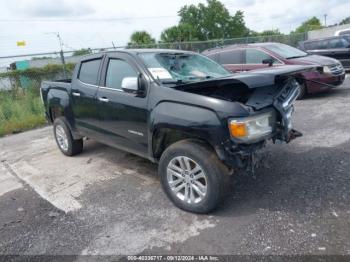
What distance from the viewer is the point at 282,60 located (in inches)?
342

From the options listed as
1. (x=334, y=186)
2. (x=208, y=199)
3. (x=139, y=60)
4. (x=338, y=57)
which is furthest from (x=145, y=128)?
(x=338, y=57)

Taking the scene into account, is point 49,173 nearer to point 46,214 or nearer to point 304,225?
point 46,214

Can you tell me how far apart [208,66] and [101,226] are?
2733 millimetres

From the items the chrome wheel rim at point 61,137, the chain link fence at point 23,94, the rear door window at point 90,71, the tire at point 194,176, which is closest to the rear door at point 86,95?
the rear door window at point 90,71

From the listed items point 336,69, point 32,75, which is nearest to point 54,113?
point 32,75

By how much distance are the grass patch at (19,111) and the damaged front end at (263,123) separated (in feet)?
23.6

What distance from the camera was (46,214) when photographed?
12.8 feet

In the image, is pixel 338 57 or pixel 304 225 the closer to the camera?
pixel 304 225

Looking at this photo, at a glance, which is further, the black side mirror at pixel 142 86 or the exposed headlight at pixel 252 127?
the black side mirror at pixel 142 86

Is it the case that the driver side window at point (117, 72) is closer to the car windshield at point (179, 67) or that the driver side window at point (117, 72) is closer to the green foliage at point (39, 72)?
the car windshield at point (179, 67)

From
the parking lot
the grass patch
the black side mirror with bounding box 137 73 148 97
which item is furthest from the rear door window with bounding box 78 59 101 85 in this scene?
the grass patch

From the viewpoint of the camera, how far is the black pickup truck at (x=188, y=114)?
10.8 ft

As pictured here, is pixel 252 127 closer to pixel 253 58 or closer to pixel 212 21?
pixel 253 58

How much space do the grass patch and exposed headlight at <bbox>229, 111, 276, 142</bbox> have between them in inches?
286
